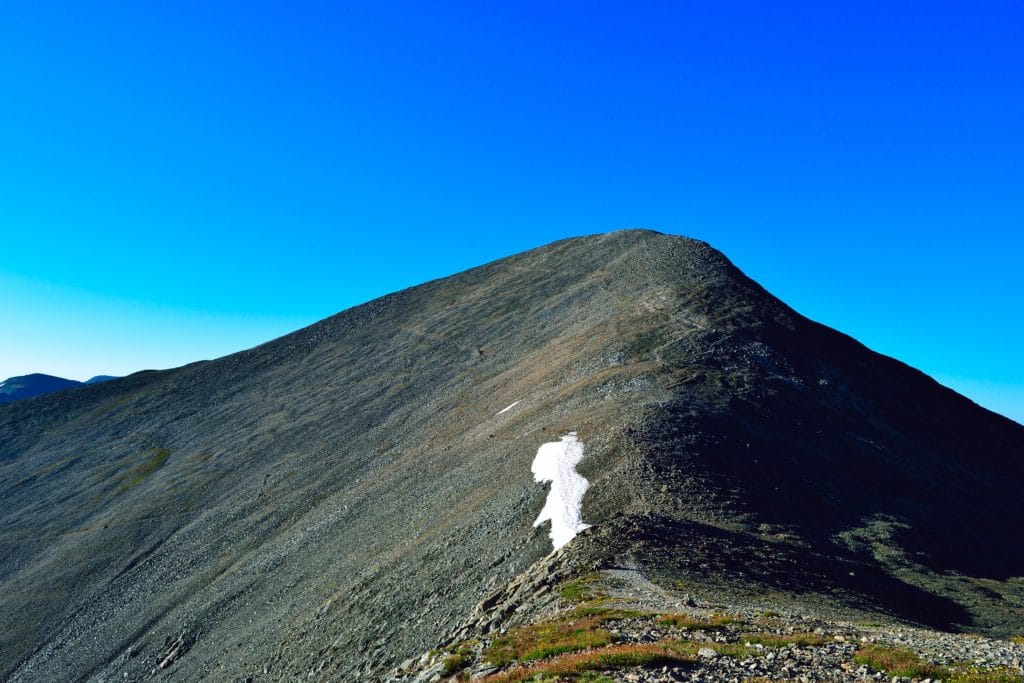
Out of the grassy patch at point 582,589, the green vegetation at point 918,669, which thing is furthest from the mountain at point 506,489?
the green vegetation at point 918,669

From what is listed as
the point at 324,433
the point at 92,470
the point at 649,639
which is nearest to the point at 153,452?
the point at 92,470

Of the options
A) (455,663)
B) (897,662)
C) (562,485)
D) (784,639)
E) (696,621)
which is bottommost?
(455,663)

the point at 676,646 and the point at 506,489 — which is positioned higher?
the point at 506,489

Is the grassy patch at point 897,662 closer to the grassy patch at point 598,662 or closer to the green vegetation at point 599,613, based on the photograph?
the grassy patch at point 598,662

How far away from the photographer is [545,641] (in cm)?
1998

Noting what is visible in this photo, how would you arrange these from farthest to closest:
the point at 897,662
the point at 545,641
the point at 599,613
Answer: the point at 599,613
the point at 545,641
the point at 897,662

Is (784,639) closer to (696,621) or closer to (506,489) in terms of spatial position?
(696,621)

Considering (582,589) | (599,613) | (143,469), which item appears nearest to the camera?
(599,613)

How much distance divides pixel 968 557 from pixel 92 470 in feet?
296

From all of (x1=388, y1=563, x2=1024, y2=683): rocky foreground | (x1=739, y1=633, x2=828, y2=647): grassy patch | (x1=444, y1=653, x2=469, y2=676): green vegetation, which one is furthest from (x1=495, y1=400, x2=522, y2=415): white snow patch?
(x1=739, y1=633, x2=828, y2=647): grassy patch

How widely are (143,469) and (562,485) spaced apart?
216ft

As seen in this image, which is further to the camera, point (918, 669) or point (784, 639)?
point (784, 639)

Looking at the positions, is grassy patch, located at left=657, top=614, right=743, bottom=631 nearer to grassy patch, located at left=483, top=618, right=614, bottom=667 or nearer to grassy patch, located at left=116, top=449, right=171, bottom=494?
grassy patch, located at left=483, top=618, right=614, bottom=667

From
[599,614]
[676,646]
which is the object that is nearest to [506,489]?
[599,614]
